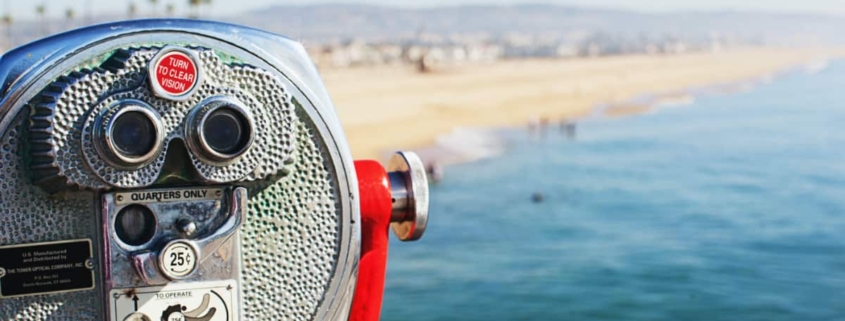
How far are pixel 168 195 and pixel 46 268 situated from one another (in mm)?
194

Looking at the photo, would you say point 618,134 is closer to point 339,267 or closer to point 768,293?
point 768,293

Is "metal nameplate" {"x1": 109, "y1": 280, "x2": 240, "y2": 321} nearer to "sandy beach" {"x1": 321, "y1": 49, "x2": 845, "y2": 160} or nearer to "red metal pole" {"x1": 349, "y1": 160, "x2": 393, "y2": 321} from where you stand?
"red metal pole" {"x1": 349, "y1": 160, "x2": 393, "y2": 321}

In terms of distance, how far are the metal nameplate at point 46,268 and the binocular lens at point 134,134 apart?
6.1 inches

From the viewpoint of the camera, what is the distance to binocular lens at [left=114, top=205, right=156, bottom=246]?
1581 millimetres

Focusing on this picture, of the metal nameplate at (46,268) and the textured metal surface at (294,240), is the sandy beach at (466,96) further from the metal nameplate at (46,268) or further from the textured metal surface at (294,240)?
the metal nameplate at (46,268)

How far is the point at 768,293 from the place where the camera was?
40.2 ft

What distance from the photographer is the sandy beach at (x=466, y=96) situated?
2697 cm

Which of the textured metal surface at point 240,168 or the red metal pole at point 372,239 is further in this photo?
the red metal pole at point 372,239

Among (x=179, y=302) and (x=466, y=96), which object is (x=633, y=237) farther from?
(x=466, y=96)

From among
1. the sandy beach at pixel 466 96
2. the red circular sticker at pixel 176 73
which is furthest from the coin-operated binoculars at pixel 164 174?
the sandy beach at pixel 466 96

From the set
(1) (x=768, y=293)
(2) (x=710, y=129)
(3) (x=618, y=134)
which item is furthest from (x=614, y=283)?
(2) (x=710, y=129)

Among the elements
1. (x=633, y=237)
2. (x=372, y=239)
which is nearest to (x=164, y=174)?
Result: (x=372, y=239)

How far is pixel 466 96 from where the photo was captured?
127ft

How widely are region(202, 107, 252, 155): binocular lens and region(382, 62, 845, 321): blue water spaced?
9192 mm
